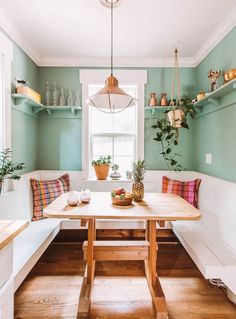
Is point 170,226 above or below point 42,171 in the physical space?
below

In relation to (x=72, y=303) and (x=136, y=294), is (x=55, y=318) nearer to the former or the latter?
(x=72, y=303)

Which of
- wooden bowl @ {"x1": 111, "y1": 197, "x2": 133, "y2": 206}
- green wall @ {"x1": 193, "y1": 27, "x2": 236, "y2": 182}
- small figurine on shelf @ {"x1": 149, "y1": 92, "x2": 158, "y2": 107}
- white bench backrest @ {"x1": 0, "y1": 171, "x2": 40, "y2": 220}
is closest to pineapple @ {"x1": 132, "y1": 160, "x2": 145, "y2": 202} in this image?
wooden bowl @ {"x1": 111, "y1": 197, "x2": 133, "y2": 206}

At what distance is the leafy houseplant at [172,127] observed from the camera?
2.70 meters

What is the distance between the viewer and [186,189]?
2795 mm

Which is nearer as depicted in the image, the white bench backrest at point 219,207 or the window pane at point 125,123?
the white bench backrest at point 219,207

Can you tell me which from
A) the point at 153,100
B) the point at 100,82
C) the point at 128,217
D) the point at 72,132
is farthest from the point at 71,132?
the point at 128,217

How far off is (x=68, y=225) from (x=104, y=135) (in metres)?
1.39

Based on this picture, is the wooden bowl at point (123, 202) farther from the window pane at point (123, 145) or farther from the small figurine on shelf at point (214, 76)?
the small figurine on shelf at point (214, 76)

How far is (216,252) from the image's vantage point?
73.0 inches

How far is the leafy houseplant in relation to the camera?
2699 mm

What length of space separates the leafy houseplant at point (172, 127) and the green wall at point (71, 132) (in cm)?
10

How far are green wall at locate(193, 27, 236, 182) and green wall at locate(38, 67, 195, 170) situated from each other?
18cm

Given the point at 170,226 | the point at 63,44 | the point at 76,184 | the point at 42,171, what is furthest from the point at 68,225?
the point at 63,44

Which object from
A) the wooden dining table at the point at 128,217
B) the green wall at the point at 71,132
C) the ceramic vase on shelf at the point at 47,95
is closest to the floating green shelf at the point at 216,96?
the green wall at the point at 71,132
